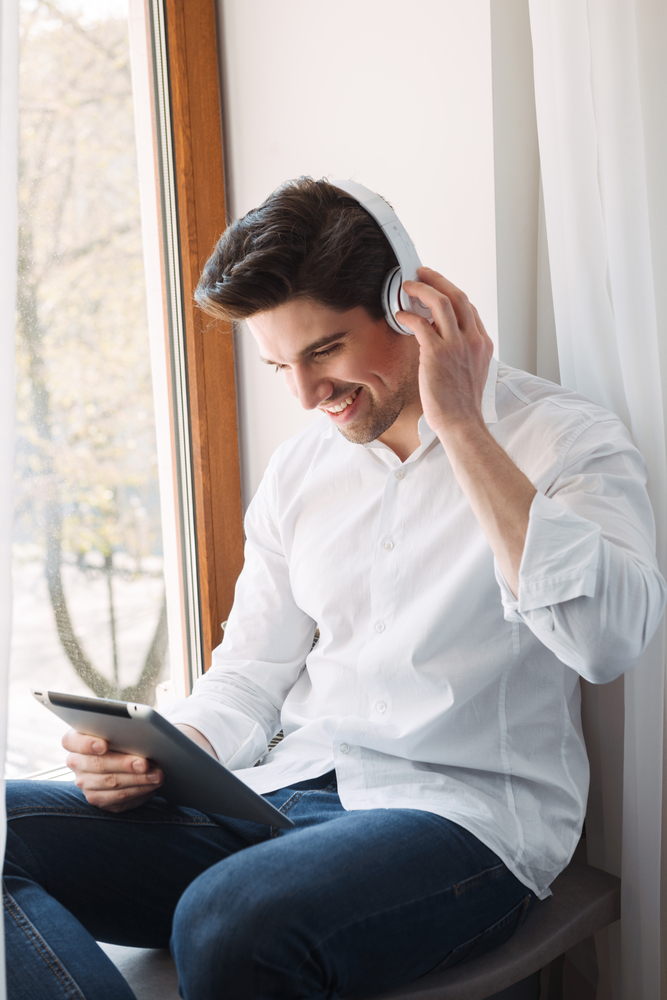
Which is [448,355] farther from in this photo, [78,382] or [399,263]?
[78,382]

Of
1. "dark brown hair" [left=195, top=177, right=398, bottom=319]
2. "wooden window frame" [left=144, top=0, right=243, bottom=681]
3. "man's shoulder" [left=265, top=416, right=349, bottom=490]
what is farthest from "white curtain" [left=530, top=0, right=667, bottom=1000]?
"wooden window frame" [left=144, top=0, right=243, bottom=681]

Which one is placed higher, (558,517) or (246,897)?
(558,517)

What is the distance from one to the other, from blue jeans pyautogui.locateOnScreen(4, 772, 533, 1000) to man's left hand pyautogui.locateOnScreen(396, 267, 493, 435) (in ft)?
1.68

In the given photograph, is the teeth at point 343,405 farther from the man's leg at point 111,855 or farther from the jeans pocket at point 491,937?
the jeans pocket at point 491,937

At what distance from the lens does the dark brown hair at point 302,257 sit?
112 cm

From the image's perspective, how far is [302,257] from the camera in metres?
1.13

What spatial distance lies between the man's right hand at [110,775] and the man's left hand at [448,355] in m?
0.59

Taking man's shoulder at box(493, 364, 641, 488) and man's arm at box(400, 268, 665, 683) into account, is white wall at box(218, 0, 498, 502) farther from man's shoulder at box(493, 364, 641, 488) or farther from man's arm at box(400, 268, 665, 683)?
man's arm at box(400, 268, 665, 683)

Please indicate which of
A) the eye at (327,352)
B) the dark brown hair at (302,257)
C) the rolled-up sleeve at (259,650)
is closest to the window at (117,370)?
the rolled-up sleeve at (259,650)

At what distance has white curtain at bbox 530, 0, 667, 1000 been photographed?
1.09m

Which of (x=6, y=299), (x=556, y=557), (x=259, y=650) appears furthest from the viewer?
(x=259, y=650)

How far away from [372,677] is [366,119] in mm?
1117

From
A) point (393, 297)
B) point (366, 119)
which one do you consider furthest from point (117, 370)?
point (393, 297)

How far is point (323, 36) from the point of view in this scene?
1659 mm
